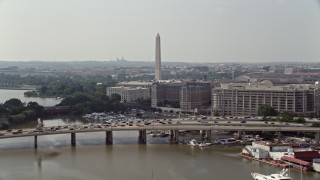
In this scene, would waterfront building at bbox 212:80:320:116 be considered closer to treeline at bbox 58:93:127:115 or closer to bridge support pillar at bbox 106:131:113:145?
treeline at bbox 58:93:127:115

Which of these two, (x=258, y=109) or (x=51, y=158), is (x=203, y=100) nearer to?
(x=258, y=109)

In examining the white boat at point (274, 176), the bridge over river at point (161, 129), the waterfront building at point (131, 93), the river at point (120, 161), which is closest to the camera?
the white boat at point (274, 176)

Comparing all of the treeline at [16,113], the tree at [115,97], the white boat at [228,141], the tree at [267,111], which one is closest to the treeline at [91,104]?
the tree at [115,97]

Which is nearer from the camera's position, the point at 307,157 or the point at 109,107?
the point at 307,157

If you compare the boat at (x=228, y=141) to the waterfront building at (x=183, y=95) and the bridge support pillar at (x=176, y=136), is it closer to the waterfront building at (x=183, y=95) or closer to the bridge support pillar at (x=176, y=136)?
the bridge support pillar at (x=176, y=136)

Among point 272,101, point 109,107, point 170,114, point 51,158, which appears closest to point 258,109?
point 272,101

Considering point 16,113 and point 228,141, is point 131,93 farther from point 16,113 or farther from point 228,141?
point 228,141
